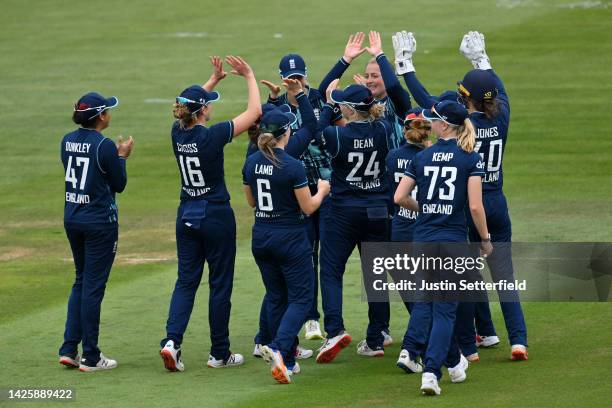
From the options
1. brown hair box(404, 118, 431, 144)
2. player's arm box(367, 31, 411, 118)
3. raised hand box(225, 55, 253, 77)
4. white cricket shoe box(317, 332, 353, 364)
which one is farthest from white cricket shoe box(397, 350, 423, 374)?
raised hand box(225, 55, 253, 77)

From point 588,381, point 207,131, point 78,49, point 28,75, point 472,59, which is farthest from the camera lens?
point 78,49

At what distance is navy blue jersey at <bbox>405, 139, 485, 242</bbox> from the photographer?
989cm

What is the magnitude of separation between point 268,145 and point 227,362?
1.99m

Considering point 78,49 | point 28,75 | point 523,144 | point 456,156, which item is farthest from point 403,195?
point 78,49

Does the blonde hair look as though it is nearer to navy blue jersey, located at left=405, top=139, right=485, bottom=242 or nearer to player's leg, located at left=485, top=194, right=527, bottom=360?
navy blue jersey, located at left=405, top=139, right=485, bottom=242

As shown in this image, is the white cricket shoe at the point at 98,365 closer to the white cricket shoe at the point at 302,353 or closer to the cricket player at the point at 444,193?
the white cricket shoe at the point at 302,353

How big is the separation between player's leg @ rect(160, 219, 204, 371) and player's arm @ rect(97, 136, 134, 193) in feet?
2.07

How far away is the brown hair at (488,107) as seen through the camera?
10898 millimetres

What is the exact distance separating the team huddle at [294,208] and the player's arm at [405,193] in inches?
0.4

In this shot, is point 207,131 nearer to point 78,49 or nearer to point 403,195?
point 403,195

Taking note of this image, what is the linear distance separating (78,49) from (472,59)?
760 inches

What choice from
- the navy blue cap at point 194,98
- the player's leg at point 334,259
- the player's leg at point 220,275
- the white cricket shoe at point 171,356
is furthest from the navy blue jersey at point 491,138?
the white cricket shoe at point 171,356

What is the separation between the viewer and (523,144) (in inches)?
848

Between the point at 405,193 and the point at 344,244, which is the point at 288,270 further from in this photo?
the point at 405,193
